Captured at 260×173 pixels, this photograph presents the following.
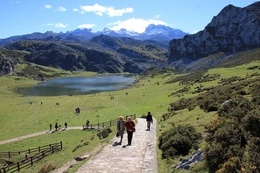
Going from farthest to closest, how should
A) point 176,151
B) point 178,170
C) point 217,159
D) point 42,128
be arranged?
point 42,128, point 176,151, point 178,170, point 217,159

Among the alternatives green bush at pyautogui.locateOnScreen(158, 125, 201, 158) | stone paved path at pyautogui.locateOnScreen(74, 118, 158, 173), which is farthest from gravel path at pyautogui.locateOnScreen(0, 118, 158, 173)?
green bush at pyautogui.locateOnScreen(158, 125, 201, 158)

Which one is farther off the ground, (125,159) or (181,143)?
(181,143)

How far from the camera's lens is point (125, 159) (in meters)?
19.3

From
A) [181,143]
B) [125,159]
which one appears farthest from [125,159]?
[181,143]

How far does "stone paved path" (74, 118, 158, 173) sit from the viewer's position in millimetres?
17094

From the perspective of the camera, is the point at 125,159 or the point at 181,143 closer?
the point at 181,143

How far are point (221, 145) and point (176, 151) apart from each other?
6176 millimetres

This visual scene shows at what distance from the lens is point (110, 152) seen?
21.7m

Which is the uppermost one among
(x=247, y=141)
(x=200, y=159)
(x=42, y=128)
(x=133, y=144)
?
(x=247, y=141)

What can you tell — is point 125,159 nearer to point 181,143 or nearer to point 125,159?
point 125,159

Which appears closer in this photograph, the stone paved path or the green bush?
the stone paved path

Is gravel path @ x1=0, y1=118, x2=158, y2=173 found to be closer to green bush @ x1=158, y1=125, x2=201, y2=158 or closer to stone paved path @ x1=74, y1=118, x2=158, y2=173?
stone paved path @ x1=74, y1=118, x2=158, y2=173

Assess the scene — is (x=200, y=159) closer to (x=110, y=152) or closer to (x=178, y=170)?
(x=178, y=170)

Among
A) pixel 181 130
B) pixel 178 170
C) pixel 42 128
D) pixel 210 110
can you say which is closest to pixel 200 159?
pixel 178 170
